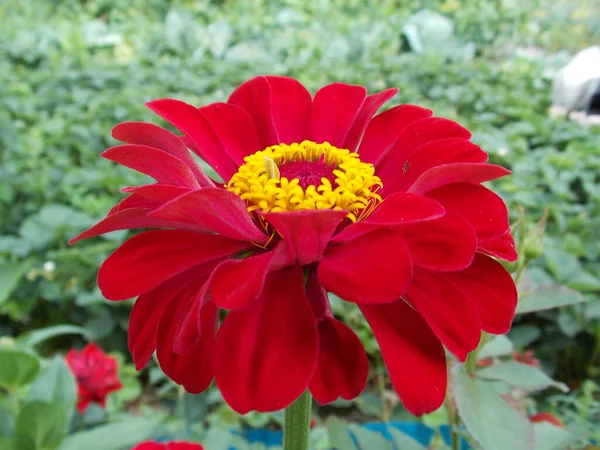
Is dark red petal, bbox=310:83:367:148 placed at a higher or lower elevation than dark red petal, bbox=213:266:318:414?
higher

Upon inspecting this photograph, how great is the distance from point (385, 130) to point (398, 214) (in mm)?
160

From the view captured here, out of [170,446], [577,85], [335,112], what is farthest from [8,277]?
[577,85]

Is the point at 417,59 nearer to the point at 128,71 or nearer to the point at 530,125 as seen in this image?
the point at 530,125

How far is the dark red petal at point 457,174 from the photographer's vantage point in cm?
36

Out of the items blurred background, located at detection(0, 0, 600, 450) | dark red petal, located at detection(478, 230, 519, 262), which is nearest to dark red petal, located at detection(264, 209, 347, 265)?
dark red petal, located at detection(478, 230, 519, 262)

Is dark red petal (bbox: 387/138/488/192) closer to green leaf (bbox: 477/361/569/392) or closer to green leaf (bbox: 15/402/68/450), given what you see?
green leaf (bbox: 477/361/569/392)

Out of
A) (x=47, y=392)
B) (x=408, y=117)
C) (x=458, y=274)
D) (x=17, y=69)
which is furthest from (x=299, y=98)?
(x=17, y=69)

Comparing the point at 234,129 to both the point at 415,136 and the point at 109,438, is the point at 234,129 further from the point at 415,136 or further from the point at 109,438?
the point at 109,438

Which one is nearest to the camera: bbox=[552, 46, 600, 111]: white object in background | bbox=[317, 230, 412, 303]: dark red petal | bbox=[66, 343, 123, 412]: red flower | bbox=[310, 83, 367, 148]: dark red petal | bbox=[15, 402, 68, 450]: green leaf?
bbox=[317, 230, 412, 303]: dark red petal

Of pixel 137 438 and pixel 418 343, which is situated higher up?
pixel 418 343

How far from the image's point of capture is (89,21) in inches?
150

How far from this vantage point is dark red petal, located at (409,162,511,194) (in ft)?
1.18

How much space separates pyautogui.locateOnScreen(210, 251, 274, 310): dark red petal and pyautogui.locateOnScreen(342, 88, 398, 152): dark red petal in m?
0.19

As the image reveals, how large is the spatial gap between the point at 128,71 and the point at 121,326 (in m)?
1.63
